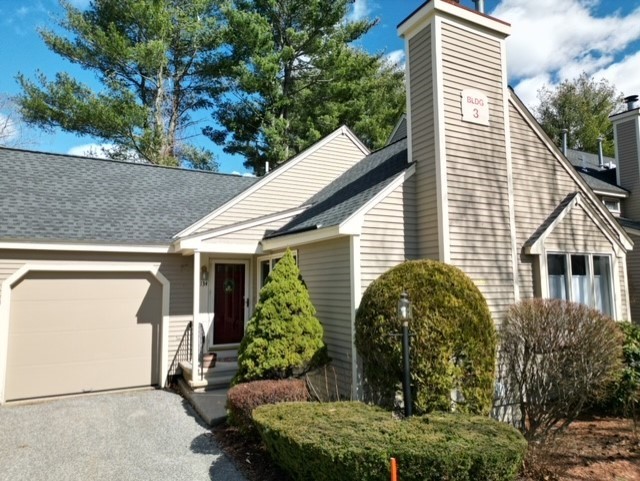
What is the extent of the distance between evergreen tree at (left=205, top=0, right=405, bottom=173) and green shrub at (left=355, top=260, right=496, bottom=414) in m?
15.0


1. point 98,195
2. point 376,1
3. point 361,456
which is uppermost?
point 376,1

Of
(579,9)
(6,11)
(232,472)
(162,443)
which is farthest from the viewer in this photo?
(579,9)

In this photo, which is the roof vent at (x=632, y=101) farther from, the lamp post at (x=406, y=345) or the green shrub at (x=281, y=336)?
the lamp post at (x=406, y=345)

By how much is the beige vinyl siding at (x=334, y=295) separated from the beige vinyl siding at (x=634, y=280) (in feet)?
36.4

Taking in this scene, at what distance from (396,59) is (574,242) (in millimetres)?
24466

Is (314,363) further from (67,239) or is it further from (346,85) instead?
(346,85)

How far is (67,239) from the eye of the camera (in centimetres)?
784

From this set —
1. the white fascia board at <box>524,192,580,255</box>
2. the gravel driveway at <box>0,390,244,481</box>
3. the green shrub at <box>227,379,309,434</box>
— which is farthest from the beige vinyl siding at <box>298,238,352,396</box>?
the white fascia board at <box>524,192,580,255</box>

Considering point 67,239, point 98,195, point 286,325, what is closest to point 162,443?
point 286,325

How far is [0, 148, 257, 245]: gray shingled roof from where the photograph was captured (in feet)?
26.7

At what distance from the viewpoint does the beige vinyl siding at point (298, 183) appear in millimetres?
9883

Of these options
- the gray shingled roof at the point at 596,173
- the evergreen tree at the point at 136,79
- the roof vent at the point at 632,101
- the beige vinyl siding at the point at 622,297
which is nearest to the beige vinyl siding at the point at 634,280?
the gray shingled roof at the point at 596,173

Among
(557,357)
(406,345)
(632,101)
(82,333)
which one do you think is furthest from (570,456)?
(632,101)

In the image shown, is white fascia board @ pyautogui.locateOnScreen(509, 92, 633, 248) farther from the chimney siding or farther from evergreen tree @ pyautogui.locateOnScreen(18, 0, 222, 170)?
evergreen tree @ pyautogui.locateOnScreen(18, 0, 222, 170)
